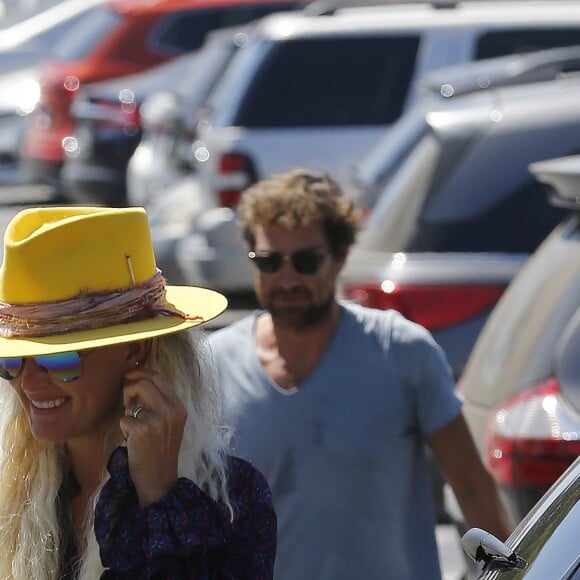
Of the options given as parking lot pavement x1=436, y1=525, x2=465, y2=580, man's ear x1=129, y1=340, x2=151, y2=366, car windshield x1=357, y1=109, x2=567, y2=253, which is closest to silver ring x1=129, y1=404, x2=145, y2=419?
man's ear x1=129, y1=340, x2=151, y2=366

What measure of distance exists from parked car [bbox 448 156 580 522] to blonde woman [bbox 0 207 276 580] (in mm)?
1784

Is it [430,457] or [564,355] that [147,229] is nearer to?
[564,355]

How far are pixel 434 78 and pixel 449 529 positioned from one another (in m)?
2.64

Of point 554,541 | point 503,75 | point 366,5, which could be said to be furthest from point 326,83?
point 554,541

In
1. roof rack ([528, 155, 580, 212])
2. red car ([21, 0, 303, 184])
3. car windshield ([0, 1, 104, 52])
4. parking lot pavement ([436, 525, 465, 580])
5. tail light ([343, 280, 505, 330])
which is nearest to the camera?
roof rack ([528, 155, 580, 212])

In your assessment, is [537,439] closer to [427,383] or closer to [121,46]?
[427,383]

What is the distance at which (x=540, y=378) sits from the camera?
4719 mm

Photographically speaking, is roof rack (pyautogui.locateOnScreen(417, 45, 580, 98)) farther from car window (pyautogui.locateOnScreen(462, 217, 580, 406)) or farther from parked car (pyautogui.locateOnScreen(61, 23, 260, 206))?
parked car (pyautogui.locateOnScreen(61, 23, 260, 206))

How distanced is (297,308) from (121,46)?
12815mm

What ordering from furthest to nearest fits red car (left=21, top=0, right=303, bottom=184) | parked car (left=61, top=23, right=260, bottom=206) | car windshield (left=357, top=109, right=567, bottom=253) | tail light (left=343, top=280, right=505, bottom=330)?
red car (left=21, top=0, right=303, bottom=184), parked car (left=61, top=23, right=260, bottom=206), car windshield (left=357, top=109, right=567, bottom=253), tail light (left=343, top=280, right=505, bottom=330)

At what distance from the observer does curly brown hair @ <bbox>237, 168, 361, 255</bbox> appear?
4547mm

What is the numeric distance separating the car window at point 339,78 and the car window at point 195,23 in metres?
5.66

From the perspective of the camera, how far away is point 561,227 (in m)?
5.07

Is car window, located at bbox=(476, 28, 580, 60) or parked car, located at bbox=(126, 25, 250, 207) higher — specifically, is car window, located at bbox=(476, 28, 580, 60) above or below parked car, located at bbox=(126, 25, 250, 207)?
above
